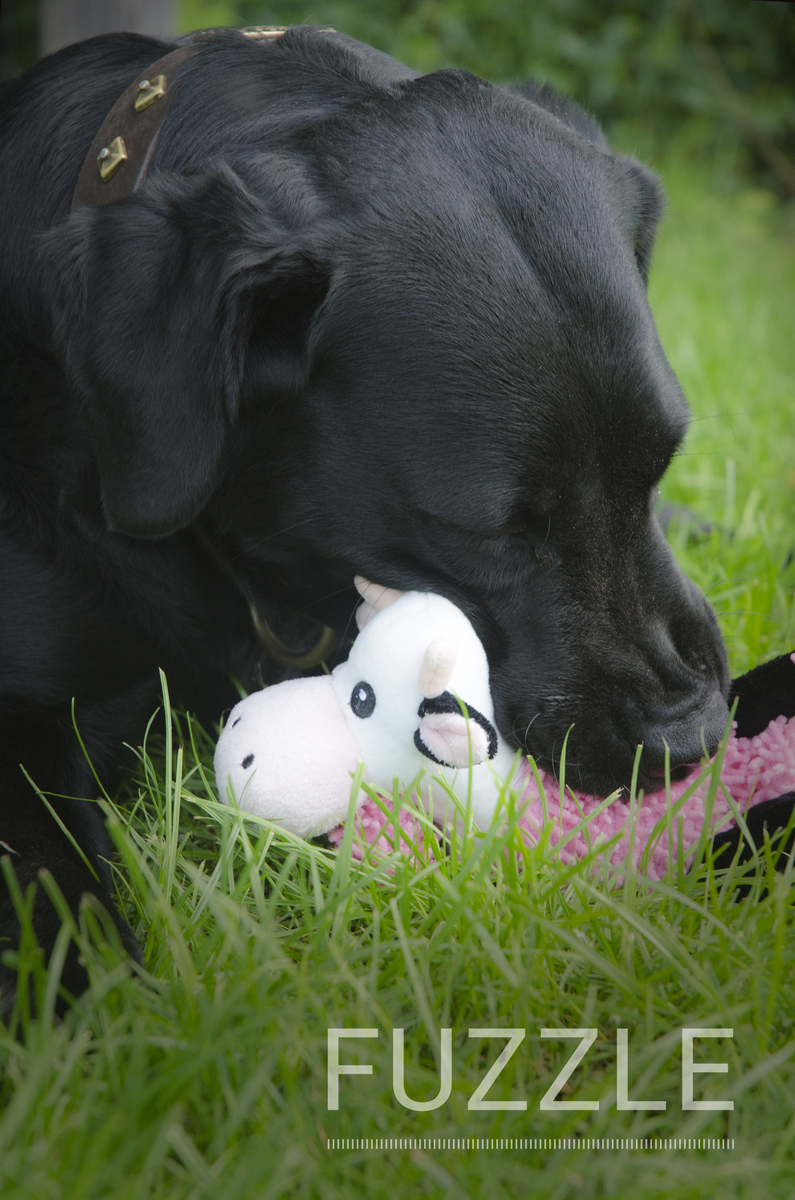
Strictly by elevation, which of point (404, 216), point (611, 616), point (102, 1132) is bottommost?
point (102, 1132)

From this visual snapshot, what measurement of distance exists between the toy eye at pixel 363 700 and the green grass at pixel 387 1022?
0.63ft

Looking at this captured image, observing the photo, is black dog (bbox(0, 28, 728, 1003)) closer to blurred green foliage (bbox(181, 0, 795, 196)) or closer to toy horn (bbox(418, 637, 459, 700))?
toy horn (bbox(418, 637, 459, 700))

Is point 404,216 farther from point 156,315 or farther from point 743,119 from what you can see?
point 743,119

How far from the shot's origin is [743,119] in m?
6.95

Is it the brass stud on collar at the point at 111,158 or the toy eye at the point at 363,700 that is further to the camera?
the brass stud on collar at the point at 111,158

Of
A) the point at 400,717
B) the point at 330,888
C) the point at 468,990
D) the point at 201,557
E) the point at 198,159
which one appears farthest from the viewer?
the point at 201,557

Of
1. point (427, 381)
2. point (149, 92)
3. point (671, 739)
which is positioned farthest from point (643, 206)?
point (671, 739)

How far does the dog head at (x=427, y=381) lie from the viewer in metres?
1.38

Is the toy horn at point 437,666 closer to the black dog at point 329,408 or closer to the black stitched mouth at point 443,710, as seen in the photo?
the black stitched mouth at point 443,710

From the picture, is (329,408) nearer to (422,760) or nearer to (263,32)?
(422,760)

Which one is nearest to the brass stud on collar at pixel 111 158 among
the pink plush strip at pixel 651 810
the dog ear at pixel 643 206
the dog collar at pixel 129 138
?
the dog collar at pixel 129 138

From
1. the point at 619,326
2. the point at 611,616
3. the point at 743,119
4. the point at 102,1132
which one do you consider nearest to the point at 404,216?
the point at 619,326

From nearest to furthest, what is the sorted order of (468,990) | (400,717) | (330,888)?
(468,990)
(330,888)
(400,717)

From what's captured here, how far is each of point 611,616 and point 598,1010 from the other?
53cm
